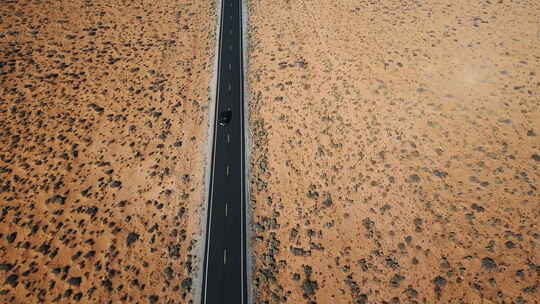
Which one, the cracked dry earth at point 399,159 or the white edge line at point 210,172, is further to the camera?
the white edge line at point 210,172

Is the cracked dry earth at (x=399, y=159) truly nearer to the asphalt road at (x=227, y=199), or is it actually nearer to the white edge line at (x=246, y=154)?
the white edge line at (x=246, y=154)

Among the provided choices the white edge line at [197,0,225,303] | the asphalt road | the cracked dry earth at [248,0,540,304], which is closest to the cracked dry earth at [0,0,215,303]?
the white edge line at [197,0,225,303]

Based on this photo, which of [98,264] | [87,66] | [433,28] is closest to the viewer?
[98,264]

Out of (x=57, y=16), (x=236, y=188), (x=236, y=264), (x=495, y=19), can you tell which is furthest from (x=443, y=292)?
(x=57, y=16)

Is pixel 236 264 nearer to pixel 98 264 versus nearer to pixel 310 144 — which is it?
pixel 98 264

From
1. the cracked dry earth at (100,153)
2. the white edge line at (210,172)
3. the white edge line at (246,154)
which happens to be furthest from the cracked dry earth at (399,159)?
the cracked dry earth at (100,153)

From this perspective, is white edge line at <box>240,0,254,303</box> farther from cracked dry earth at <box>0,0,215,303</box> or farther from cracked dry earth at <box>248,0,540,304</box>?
cracked dry earth at <box>0,0,215,303</box>
